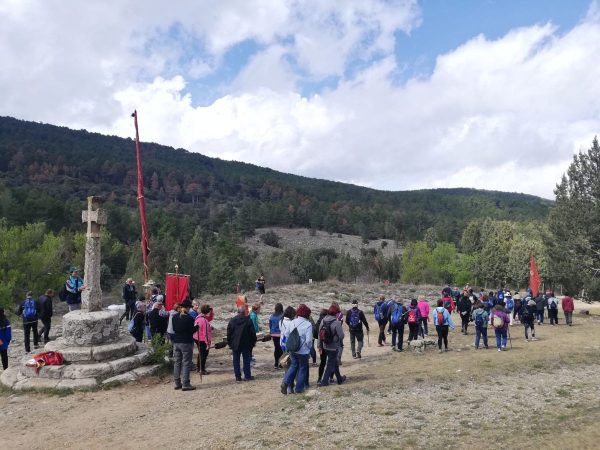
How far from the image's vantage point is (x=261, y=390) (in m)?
9.51

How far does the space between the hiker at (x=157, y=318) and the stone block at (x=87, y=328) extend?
123 cm

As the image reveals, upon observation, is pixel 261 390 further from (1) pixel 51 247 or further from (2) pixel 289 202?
(2) pixel 289 202

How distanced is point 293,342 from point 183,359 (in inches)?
99.5

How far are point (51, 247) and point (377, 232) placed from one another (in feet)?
317

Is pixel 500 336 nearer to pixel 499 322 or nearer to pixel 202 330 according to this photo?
pixel 499 322

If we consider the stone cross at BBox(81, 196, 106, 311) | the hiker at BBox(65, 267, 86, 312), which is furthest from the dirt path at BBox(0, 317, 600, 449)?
the hiker at BBox(65, 267, 86, 312)

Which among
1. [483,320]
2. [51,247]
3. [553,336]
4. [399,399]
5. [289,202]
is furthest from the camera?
[289,202]

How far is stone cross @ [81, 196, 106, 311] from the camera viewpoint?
10820 millimetres

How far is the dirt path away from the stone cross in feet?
7.61

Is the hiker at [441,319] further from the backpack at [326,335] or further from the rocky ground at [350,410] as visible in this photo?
the backpack at [326,335]

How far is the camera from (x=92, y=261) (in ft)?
35.5

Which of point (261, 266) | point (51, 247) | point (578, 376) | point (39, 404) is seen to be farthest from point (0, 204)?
point (578, 376)

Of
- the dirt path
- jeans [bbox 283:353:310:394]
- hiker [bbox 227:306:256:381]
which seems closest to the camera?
the dirt path

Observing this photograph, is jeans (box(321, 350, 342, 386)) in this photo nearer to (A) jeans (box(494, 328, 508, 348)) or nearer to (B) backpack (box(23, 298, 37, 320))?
(A) jeans (box(494, 328, 508, 348))
